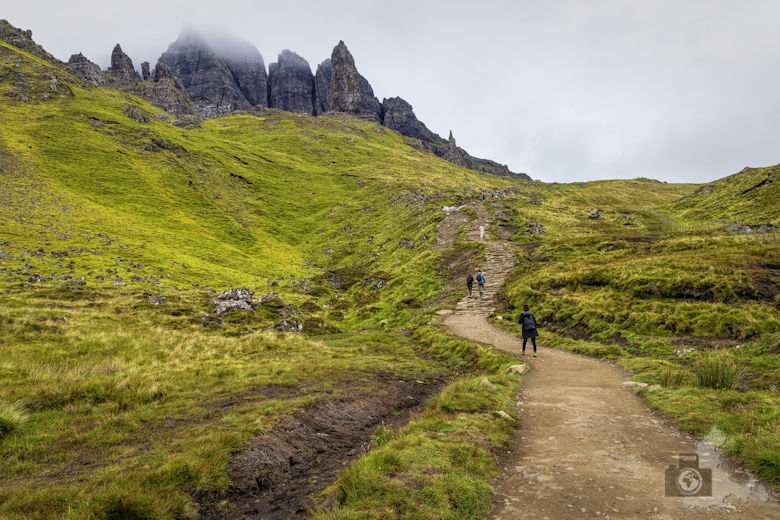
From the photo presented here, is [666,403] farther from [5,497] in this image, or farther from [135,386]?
[135,386]

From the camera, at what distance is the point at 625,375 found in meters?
16.3

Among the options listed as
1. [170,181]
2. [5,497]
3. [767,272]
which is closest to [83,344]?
[5,497]

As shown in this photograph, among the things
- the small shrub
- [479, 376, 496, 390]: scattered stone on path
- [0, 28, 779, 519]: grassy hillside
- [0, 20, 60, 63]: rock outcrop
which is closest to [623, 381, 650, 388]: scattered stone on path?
[0, 28, 779, 519]: grassy hillside

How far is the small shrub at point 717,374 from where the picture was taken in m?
12.6

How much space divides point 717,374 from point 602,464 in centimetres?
804

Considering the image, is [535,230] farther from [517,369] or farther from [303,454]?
[303,454]

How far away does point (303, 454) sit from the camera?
11.6 metres

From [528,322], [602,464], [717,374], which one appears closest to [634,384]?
[717,374]

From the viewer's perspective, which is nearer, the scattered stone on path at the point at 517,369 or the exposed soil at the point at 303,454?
the exposed soil at the point at 303,454

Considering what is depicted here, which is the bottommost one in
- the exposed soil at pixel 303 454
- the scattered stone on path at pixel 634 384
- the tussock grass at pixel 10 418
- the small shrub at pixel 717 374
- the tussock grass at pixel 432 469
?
the exposed soil at pixel 303 454

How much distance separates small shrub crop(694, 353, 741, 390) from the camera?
1262 centimetres

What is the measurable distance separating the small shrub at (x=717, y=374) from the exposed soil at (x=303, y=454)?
11.0 meters

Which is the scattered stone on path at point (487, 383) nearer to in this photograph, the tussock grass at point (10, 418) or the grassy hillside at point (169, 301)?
the grassy hillside at point (169, 301)

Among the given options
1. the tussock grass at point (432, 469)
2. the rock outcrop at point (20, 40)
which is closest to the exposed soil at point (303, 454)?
the tussock grass at point (432, 469)
